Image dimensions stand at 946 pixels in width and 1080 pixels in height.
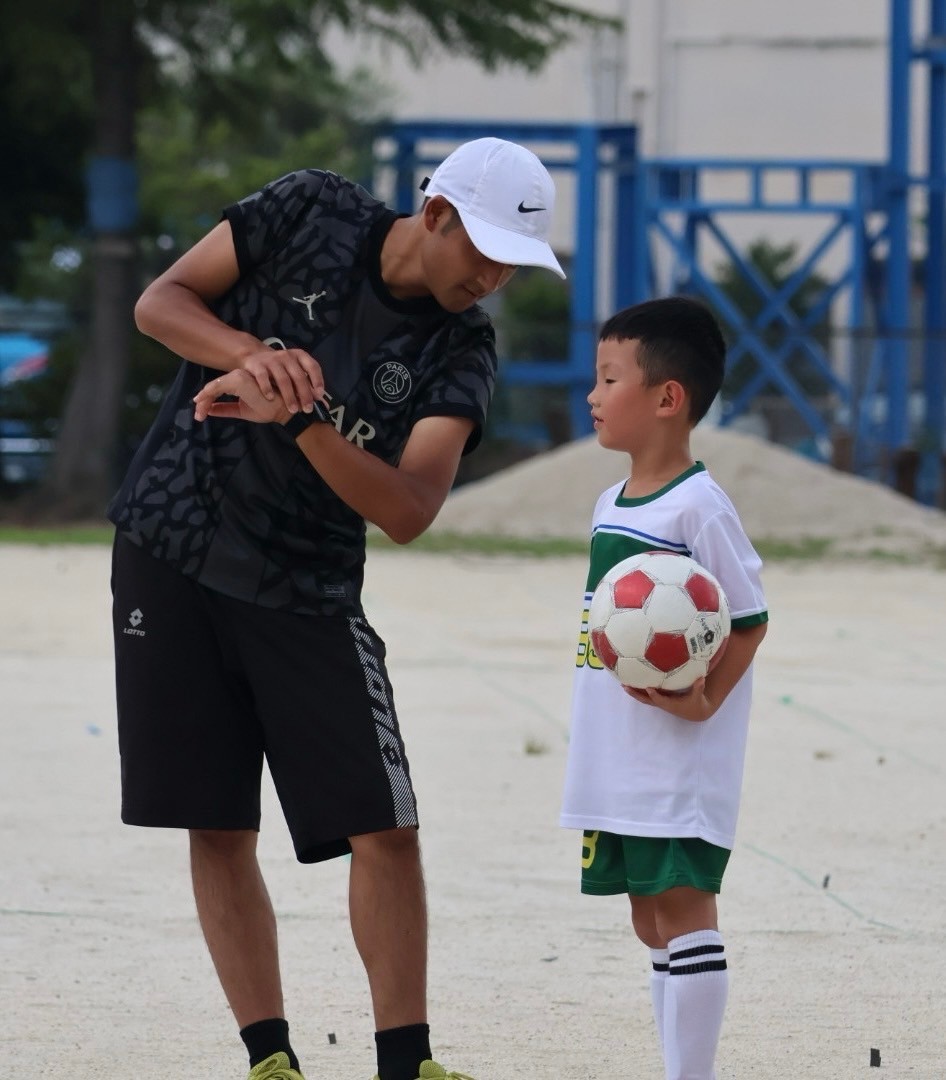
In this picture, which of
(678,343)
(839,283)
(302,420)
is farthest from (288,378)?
Answer: (839,283)

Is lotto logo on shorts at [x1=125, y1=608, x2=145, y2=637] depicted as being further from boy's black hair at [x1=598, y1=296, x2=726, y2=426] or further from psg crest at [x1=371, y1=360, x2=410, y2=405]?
boy's black hair at [x1=598, y1=296, x2=726, y2=426]

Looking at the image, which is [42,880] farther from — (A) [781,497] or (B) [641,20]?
(B) [641,20]

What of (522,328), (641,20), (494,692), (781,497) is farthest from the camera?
(641,20)

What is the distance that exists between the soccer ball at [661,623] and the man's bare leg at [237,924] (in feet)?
Result: 2.63

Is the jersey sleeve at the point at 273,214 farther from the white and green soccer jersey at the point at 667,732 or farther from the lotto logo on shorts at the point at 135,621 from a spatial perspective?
the white and green soccer jersey at the point at 667,732

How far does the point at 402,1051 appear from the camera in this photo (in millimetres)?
3346

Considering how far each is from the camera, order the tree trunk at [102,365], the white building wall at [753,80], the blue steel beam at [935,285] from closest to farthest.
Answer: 1. the tree trunk at [102,365]
2. the blue steel beam at [935,285]
3. the white building wall at [753,80]

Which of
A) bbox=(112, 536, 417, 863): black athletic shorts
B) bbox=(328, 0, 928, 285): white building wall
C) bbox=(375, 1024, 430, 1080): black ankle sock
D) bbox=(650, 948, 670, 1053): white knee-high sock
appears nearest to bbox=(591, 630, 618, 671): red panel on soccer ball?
bbox=(112, 536, 417, 863): black athletic shorts

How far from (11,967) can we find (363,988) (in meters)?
0.83

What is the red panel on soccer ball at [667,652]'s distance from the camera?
3.13 metres

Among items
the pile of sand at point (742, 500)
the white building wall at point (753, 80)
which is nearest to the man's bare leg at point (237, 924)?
the pile of sand at point (742, 500)

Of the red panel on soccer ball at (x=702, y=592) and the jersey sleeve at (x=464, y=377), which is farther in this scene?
the jersey sleeve at (x=464, y=377)

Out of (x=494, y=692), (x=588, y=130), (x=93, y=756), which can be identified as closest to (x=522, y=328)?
(x=588, y=130)

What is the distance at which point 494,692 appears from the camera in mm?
8852
